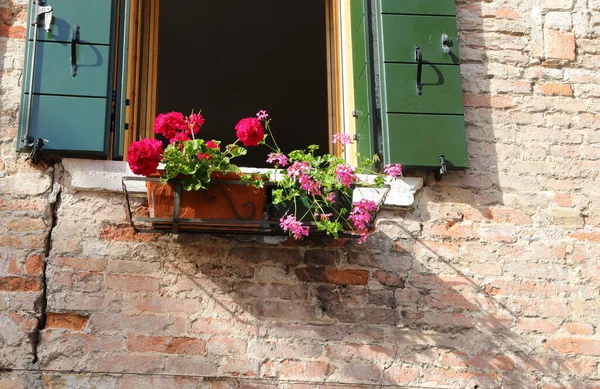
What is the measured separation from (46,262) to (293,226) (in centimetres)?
100

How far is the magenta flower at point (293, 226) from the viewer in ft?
10.4

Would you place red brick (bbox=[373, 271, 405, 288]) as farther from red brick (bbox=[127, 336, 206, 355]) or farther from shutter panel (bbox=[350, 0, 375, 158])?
red brick (bbox=[127, 336, 206, 355])

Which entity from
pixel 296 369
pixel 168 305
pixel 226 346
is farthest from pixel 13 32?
pixel 296 369

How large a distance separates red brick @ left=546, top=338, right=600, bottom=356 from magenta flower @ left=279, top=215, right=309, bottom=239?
1.10 metres

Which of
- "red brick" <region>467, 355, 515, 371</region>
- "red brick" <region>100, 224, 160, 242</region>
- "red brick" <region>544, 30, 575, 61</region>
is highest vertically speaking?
"red brick" <region>544, 30, 575, 61</region>

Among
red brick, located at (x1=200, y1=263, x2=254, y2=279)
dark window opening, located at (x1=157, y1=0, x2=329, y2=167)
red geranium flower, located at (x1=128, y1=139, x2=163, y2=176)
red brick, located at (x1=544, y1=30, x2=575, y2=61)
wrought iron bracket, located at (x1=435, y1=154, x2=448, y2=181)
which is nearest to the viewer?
red geranium flower, located at (x1=128, y1=139, x2=163, y2=176)

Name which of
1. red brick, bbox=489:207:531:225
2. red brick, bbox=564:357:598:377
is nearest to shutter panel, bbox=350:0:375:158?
red brick, bbox=489:207:531:225

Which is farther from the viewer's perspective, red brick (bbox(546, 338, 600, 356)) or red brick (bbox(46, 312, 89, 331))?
red brick (bbox(546, 338, 600, 356))

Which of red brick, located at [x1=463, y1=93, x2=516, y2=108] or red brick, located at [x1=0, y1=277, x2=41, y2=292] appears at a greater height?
red brick, located at [x1=463, y1=93, x2=516, y2=108]

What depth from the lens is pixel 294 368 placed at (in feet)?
10.7

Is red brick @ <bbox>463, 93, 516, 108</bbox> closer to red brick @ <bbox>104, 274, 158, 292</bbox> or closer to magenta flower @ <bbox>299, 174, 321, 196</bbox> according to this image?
magenta flower @ <bbox>299, 174, 321, 196</bbox>

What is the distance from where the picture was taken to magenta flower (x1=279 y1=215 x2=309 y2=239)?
3.18 m

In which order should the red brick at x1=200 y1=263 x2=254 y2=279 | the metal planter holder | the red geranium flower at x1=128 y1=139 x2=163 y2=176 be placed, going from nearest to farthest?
the red geranium flower at x1=128 y1=139 x2=163 y2=176
the metal planter holder
the red brick at x1=200 y1=263 x2=254 y2=279

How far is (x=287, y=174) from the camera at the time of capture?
10.7 ft
